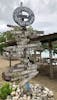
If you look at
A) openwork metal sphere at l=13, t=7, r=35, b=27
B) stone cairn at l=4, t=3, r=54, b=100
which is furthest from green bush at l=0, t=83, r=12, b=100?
openwork metal sphere at l=13, t=7, r=35, b=27

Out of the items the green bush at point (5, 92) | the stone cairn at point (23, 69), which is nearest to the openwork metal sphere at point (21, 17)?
the stone cairn at point (23, 69)

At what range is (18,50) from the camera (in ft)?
30.3

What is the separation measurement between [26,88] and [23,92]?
0.76 ft

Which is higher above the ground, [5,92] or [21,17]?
[21,17]

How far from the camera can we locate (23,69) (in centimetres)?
979

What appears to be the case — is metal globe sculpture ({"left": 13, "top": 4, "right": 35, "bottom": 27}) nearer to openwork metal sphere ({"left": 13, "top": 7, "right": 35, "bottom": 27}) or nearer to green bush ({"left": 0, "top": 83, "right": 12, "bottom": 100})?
openwork metal sphere ({"left": 13, "top": 7, "right": 35, "bottom": 27})

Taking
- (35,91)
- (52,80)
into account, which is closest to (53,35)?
(52,80)

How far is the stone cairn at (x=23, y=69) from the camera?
925cm

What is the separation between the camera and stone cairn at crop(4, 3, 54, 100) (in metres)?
9.25

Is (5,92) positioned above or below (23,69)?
below

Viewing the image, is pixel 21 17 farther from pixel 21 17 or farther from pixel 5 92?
pixel 5 92

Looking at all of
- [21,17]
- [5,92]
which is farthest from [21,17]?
[5,92]

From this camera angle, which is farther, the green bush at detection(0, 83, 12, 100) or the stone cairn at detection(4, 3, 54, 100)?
the green bush at detection(0, 83, 12, 100)

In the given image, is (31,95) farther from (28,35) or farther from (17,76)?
(28,35)
